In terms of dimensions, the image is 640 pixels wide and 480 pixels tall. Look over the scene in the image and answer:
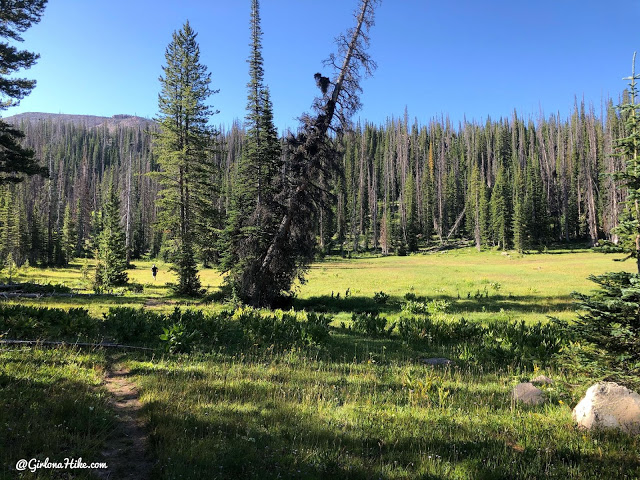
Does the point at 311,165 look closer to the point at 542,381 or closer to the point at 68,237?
the point at 542,381

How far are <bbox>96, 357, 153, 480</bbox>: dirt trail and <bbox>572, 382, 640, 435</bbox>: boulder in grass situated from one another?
600cm

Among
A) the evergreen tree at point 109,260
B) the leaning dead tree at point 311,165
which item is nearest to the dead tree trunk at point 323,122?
the leaning dead tree at point 311,165

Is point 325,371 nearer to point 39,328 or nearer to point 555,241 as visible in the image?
point 39,328

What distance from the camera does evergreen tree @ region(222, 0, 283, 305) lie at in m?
20.7

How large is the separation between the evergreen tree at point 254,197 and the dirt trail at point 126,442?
46.0 ft

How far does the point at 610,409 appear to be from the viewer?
5.09m

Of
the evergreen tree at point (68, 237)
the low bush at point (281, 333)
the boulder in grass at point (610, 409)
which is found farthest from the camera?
the evergreen tree at point (68, 237)

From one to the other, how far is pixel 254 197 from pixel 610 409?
77.5 ft

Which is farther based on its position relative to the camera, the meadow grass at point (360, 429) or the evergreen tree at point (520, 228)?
the evergreen tree at point (520, 228)

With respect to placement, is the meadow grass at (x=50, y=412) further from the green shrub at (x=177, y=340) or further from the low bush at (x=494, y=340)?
the low bush at (x=494, y=340)

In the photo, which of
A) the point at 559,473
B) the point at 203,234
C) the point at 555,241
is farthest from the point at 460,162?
the point at 559,473

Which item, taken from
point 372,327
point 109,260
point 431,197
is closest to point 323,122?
point 372,327

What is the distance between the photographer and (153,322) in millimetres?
11266

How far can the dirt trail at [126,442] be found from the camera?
13.0 ft
